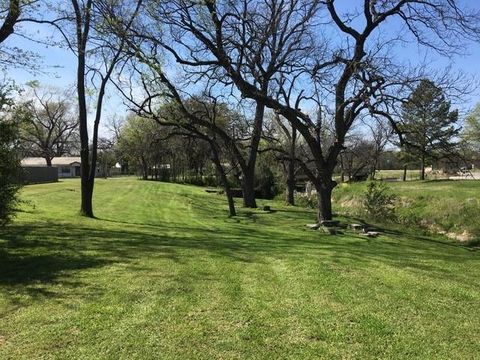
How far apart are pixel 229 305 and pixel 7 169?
605 cm

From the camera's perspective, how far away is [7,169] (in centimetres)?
984

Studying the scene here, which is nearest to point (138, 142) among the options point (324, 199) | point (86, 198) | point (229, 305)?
point (86, 198)

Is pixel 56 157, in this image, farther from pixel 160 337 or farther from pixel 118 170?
pixel 160 337

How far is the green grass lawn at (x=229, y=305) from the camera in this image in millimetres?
4812

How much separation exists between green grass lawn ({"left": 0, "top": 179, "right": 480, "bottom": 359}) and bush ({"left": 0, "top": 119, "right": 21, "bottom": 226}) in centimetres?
79

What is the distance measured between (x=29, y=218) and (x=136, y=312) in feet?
37.8

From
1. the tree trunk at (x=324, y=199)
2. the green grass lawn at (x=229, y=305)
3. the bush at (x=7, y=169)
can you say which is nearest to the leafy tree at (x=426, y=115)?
the tree trunk at (x=324, y=199)

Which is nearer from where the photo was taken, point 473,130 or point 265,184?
point 265,184

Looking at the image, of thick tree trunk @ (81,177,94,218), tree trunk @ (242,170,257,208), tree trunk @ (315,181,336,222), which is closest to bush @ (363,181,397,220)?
tree trunk @ (315,181,336,222)

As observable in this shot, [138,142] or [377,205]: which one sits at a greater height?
[138,142]

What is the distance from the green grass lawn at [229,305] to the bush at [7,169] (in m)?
0.79

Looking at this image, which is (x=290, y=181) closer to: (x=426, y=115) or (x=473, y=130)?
(x=426, y=115)

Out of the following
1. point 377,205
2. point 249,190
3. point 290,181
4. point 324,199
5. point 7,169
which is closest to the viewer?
point 7,169

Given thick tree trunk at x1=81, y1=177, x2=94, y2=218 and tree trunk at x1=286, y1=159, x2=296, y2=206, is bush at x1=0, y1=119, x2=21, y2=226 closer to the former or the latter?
thick tree trunk at x1=81, y1=177, x2=94, y2=218
